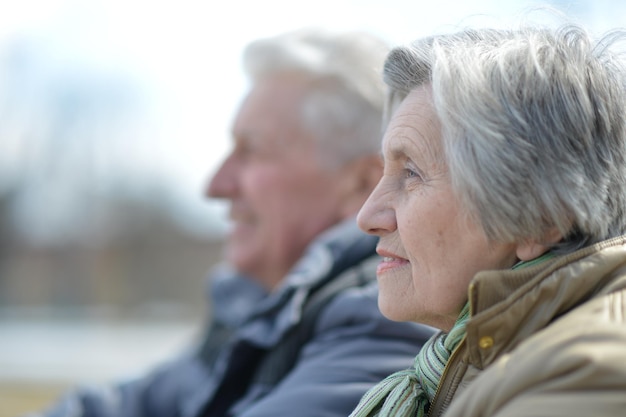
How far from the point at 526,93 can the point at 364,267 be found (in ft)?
3.97

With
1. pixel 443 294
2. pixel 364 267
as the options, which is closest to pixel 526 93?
pixel 443 294

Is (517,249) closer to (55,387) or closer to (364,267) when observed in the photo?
(364,267)

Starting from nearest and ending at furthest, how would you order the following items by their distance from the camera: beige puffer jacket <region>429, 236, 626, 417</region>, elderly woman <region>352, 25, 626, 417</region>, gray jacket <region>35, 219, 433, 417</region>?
1. beige puffer jacket <region>429, 236, 626, 417</region>
2. elderly woman <region>352, 25, 626, 417</region>
3. gray jacket <region>35, 219, 433, 417</region>

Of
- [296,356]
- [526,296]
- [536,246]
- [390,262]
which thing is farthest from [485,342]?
[296,356]

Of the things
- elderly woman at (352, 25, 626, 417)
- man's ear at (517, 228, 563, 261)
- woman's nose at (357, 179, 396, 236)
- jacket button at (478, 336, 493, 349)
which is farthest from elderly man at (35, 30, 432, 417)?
jacket button at (478, 336, 493, 349)

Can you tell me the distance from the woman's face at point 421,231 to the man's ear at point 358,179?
4.86 ft

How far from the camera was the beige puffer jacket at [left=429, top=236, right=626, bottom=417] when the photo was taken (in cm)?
118

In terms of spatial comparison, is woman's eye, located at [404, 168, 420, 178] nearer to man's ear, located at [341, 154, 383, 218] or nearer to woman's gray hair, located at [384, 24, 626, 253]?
A: woman's gray hair, located at [384, 24, 626, 253]

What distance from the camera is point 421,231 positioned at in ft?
5.18

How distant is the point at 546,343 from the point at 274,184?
211 centimetres

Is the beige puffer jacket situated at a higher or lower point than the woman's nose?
lower

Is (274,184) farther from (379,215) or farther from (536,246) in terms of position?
(536,246)

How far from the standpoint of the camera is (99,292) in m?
19.2

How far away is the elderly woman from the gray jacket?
0.49 m
